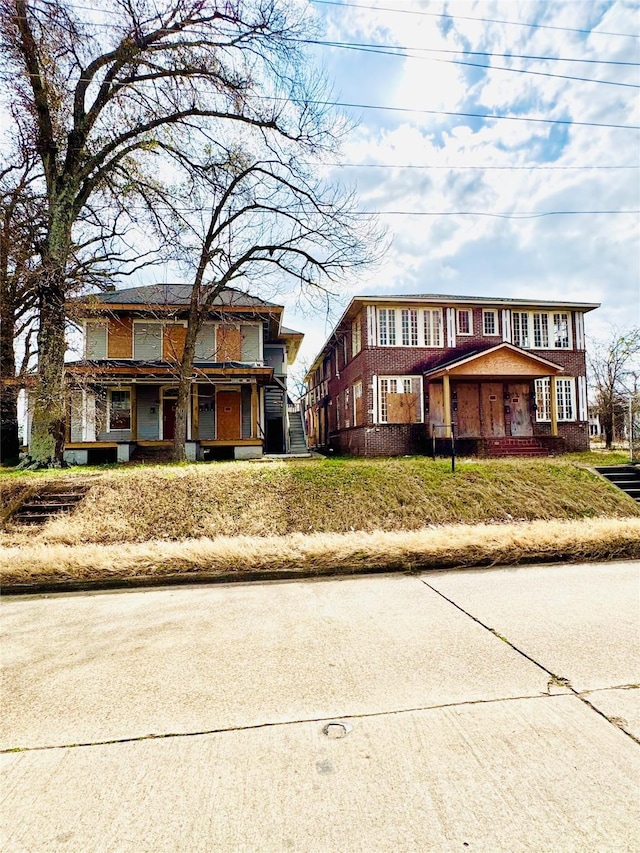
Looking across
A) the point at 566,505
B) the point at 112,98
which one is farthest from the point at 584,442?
the point at 112,98

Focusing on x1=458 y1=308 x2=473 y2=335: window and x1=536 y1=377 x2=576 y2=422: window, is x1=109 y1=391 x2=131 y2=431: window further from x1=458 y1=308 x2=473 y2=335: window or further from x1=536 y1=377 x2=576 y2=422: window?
x1=536 y1=377 x2=576 y2=422: window

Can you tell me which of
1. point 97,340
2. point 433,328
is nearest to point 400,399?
point 433,328

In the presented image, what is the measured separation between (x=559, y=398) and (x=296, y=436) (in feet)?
38.9

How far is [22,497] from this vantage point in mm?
8297

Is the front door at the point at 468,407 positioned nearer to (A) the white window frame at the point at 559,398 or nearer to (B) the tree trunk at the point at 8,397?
(A) the white window frame at the point at 559,398

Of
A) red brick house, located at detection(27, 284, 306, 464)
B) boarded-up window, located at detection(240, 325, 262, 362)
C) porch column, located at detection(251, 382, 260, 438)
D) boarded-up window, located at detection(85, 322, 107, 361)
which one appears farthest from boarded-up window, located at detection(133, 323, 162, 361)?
porch column, located at detection(251, 382, 260, 438)

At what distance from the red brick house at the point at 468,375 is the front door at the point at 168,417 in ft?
24.5

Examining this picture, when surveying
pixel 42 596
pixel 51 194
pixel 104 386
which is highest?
pixel 51 194

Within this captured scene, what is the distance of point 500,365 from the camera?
646 inches

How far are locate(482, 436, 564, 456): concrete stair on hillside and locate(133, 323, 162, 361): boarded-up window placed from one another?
42.7 feet

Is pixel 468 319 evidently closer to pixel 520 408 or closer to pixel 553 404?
pixel 520 408

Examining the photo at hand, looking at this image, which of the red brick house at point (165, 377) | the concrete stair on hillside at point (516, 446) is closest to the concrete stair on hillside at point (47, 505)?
the red brick house at point (165, 377)

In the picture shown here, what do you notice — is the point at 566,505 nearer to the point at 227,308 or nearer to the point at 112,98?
the point at 227,308

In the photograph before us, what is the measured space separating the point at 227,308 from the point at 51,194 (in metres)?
6.48
